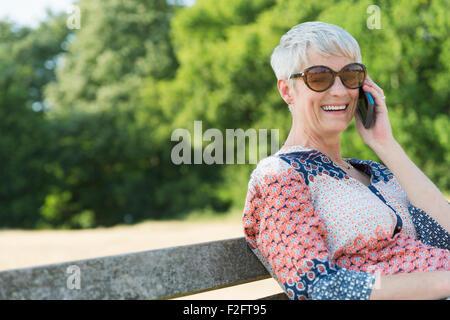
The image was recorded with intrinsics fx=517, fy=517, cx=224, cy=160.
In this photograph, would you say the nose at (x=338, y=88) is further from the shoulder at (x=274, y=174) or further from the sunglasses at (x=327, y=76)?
the shoulder at (x=274, y=174)

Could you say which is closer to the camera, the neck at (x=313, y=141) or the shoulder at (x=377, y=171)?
the neck at (x=313, y=141)

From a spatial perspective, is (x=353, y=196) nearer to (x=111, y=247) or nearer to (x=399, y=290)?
(x=399, y=290)

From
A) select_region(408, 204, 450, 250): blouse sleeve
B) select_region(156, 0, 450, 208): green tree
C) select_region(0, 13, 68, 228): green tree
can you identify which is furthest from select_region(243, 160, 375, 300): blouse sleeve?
select_region(0, 13, 68, 228): green tree

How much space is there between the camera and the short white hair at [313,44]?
1.86 metres

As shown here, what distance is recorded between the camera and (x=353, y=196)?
1838mm

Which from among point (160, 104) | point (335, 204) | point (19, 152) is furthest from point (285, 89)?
point (19, 152)

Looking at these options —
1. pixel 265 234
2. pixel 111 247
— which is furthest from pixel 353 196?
pixel 111 247

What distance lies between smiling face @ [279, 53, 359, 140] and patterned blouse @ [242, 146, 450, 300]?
12cm

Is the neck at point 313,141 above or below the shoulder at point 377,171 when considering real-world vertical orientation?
above

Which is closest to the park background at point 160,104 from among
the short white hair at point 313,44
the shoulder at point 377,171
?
the shoulder at point 377,171

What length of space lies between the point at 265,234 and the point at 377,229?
39 centimetres

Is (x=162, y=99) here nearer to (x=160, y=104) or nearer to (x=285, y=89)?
(x=160, y=104)

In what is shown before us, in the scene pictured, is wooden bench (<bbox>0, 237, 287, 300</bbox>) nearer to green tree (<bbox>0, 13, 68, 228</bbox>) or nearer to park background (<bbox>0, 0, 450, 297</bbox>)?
park background (<bbox>0, 0, 450, 297</bbox>)

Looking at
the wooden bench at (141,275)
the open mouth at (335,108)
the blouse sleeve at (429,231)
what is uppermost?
the open mouth at (335,108)
